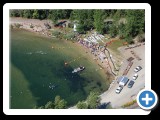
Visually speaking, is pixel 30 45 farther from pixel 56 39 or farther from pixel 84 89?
pixel 84 89

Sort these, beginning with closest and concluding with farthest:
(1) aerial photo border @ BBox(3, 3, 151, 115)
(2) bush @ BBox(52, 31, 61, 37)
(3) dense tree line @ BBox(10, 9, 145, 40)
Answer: (1) aerial photo border @ BBox(3, 3, 151, 115) → (3) dense tree line @ BBox(10, 9, 145, 40) → (2) bush @ BBox(52, 31, 61, 37)

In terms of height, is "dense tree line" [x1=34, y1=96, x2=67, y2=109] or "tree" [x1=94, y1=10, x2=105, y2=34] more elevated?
"tree" [x1=94, y1=10, x2=105, y2=34]

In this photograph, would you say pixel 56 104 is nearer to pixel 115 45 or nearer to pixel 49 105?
pixel 49 105

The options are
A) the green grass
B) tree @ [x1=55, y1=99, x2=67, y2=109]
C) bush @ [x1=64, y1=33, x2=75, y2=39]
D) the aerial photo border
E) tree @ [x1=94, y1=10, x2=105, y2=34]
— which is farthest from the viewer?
bush @ [x1=64, y1=33, x2=75, y2=39]

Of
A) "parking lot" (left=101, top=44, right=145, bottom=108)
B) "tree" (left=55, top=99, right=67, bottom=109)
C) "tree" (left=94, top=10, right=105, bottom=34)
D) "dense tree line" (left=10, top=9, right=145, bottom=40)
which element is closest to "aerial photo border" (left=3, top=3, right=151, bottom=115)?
"tree" (left=55, top=99, right=67, bottom=109)

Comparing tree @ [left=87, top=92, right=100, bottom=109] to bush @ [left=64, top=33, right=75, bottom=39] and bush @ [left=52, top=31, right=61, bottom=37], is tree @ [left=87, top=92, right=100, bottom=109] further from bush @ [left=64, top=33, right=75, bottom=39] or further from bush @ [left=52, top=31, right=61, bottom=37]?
bush @ [left=52, top=31, right=61, bottom=37]

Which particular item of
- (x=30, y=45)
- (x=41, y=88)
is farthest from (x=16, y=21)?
(x=41, y=88)

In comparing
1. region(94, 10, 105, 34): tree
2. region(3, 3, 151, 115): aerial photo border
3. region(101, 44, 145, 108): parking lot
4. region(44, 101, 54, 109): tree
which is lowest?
region(101, 44, 145, 108): parking lot
